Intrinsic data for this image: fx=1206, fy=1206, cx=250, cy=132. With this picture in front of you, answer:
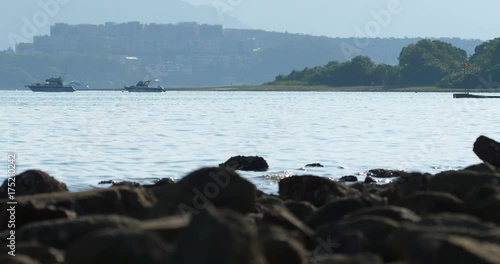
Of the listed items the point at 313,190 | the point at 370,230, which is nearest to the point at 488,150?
the point at 313,190

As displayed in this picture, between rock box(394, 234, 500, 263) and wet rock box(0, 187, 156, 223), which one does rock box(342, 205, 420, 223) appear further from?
wet rock box(0, 187, 156, 223)

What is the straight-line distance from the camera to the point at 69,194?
15.4 meters

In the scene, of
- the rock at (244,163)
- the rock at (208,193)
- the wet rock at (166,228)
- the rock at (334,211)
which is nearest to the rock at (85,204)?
the rock at (208,193)

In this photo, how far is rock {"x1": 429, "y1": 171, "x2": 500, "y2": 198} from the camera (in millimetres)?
16798

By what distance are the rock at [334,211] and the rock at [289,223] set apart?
98 cm

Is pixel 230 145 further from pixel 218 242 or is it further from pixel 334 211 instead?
pixel 218 242

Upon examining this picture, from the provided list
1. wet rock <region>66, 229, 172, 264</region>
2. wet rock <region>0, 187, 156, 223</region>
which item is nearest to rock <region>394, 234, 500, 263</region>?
wet rock <region>66, 229, 172, 264</region>

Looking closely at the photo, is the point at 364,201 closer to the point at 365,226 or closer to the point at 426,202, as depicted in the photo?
the point at 426,202

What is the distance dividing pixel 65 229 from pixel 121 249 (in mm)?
2462

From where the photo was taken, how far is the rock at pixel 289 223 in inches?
513

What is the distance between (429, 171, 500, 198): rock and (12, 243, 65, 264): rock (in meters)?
6.87

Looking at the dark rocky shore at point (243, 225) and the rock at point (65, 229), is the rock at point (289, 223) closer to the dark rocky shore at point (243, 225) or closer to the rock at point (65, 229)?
the dark rocky shore at point (243, 225)

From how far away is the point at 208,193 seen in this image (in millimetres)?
14758

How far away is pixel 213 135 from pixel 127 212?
152ft
